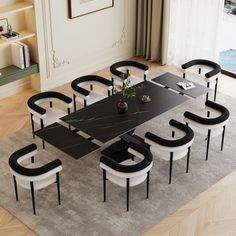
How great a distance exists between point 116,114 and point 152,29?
122 inches

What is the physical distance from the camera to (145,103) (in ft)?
24.0

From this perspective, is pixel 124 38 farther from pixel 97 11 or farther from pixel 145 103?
pixel 145 103

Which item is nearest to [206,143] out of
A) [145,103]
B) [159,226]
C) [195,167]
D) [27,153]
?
[195,167]

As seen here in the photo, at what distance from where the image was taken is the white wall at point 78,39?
8.48 metres

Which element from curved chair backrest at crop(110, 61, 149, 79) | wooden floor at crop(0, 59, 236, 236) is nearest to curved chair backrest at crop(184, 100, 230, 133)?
wooden floor at crop(0, 59, 236, 236)

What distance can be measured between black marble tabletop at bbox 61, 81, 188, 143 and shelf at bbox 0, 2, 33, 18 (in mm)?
1859

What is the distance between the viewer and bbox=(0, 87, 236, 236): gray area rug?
20.1 ft

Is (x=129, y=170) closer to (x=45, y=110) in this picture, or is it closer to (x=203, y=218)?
(x=203, y=218)

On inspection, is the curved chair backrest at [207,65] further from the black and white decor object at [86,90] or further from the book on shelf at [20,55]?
the book on shelf at [20,55]

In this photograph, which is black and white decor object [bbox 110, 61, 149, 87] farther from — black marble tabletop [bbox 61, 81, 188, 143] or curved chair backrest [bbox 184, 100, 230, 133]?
curved chair backrest [bbox 184, 100, 230, 133]

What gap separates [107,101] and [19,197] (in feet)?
5.77

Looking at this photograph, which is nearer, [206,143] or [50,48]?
[206,143]

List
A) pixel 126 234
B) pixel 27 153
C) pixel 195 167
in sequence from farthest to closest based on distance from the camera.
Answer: pixel 195 167 → pixel 27 153 → pixel 126 234

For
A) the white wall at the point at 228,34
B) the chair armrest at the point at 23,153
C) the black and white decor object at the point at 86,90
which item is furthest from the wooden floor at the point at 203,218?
the white wall at the point at 228,34
